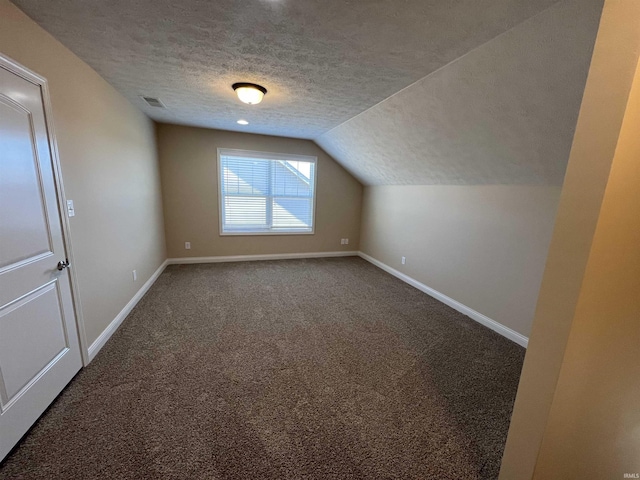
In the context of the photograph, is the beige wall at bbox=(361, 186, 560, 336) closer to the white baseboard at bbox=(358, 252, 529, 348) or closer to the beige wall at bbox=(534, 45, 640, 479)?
the white baseboard at bbox=(358, 252, 529, 348)

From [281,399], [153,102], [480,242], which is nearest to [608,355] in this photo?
[281,399]

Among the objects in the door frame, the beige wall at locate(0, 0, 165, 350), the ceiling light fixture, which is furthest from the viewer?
the ceiling light fixture

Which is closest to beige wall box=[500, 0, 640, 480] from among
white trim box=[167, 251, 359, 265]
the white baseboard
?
the white baseboard

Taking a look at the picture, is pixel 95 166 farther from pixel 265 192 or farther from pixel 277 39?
pixel 265 192

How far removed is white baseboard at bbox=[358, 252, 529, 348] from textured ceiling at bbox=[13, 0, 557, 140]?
1961 mm

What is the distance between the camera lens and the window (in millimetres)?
4570

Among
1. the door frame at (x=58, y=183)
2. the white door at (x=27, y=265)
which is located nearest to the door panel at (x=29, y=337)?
the white door at (x=27, y=265)

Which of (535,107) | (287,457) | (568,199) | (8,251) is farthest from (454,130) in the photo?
(8,251)

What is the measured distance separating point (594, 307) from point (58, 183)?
9.26ft

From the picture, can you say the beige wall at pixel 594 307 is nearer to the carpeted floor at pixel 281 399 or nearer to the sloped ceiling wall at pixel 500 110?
the carpeted floor at pixel 281 399

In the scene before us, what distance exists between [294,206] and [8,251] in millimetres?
3977

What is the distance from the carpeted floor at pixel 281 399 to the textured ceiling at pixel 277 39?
7.47 feet

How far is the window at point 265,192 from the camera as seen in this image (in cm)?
457

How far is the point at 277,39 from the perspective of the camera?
162 cm
